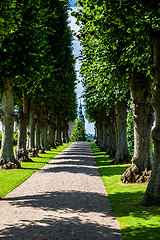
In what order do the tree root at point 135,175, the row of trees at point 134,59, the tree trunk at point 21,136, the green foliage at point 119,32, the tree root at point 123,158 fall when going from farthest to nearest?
1. the tree trunk at point 21,136
2. the tree root at point 123,158
3. the tree root at point 135,175
4. the row of trees at point 134,59
5. the green foliage at point 119,32

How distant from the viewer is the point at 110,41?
12.4 m

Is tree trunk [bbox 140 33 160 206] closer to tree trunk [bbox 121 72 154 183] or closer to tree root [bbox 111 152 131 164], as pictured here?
tree trunk [bbox 121 72 154 183]

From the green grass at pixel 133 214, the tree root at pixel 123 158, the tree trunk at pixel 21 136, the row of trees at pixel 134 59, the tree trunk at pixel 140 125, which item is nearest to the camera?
the green grass at pixel 133 214

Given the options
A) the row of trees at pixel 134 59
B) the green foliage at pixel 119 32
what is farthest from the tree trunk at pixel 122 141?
the green foliage at pixel 119 32

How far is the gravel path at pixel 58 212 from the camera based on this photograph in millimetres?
7172

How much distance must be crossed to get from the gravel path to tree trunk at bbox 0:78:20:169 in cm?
528

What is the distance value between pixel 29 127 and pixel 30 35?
1370 centimetres

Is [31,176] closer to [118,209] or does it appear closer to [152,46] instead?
[118,209]

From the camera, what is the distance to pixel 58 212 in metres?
9.30

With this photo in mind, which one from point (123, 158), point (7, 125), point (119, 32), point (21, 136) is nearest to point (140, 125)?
point (119, 32)

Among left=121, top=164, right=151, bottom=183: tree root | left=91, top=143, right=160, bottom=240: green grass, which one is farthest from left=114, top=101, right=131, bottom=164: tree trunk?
left=91, top=143, right=160, bottom=240: green grass

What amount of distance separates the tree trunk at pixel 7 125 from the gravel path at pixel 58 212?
17.3 ft

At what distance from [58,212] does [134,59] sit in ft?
22.3

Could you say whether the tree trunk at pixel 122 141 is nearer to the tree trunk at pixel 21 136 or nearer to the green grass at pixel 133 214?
the tree trunk at pixel 21 136
